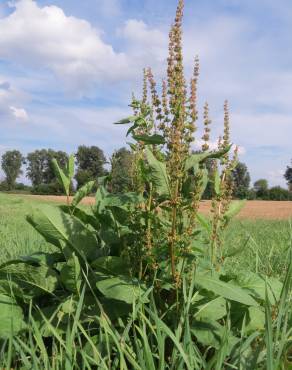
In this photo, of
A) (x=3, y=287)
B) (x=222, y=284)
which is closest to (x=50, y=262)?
(x=3, y=287)

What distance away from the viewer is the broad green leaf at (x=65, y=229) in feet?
6.93

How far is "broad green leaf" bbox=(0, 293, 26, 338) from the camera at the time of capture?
1.99 metres

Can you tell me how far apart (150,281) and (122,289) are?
0.73ft

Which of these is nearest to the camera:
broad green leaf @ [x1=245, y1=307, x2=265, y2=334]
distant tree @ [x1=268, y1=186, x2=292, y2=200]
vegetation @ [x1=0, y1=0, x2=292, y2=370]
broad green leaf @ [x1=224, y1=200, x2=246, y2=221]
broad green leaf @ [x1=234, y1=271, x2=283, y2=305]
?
vegetation @ [x1=0, y1=0, x2=292, y2=370]

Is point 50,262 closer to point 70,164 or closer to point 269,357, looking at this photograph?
point 70,164

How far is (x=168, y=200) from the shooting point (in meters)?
1.92

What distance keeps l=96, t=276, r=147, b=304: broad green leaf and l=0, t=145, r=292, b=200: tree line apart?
1.53 feet

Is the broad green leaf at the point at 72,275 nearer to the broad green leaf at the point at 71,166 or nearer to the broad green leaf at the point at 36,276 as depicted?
the broad green leaf at the point at 36,276

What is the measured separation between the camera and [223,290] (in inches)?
70.9

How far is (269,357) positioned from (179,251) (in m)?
0.56

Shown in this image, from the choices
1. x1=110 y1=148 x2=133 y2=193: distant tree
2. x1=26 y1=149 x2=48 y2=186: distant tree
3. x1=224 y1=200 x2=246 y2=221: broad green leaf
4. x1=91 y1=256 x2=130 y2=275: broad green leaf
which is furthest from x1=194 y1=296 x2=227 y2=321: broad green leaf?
x1=26 y1=149 x2=48 y2=186: distant tree

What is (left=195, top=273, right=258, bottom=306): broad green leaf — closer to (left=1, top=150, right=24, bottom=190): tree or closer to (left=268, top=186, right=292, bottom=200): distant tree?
(left=268, top=186, right=292, bottom=200): distant tree

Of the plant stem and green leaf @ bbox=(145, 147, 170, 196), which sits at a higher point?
green leaf @ bbox=(145, 147, 170, 196)

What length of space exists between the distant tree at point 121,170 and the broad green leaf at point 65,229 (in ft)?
0.98
